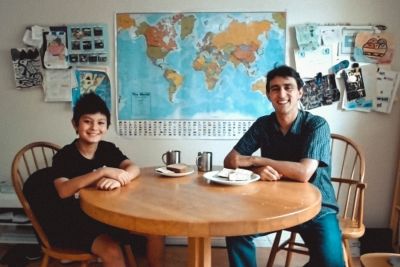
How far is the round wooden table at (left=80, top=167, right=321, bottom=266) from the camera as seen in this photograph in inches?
47.7

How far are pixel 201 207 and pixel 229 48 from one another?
5.27ft

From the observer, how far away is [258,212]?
1.29 m

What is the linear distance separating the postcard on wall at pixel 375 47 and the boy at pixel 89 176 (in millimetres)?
1792

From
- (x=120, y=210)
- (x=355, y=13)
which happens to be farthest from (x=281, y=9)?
(x=120, y=210)

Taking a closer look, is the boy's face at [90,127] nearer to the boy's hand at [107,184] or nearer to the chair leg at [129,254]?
the boy's hand at [107,184]

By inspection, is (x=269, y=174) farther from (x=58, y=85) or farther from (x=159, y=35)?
(x=58, y=85)

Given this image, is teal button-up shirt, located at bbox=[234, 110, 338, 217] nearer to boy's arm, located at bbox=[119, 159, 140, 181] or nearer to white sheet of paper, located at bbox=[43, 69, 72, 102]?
boy's arm, located at bbox=[119, 159, 140, 181]

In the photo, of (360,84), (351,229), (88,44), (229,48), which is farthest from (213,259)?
(88,44)

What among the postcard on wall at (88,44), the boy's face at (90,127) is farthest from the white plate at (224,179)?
the postcard on wall at (88,44)

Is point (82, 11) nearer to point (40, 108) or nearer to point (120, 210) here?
point (40, 108)

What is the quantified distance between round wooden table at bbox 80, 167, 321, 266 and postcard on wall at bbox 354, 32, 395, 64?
1401 millimetres

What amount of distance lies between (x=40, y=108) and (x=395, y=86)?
8.32ft

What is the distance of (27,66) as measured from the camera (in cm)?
279

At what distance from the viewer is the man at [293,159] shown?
1.76 meters
